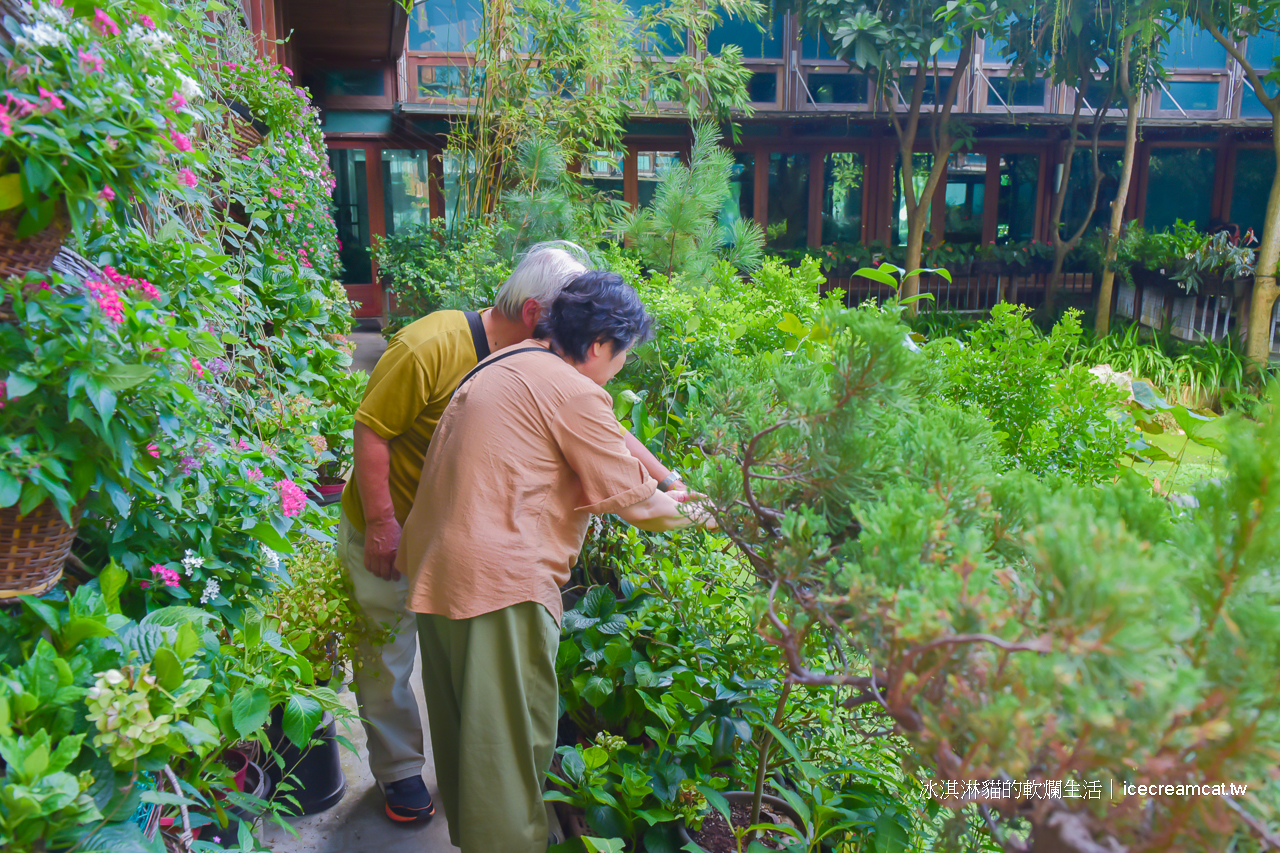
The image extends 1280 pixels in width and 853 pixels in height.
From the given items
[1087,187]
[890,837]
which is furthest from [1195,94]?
[890,837]

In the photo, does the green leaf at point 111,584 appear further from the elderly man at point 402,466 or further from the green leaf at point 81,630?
the elderly man at point 402,466

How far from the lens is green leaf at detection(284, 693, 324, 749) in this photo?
1645mm

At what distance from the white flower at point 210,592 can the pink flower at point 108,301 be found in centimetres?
64

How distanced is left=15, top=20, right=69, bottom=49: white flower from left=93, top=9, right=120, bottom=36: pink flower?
0.23ft

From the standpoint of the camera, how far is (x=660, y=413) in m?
2.98

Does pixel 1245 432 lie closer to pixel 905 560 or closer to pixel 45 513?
pixel 905 560

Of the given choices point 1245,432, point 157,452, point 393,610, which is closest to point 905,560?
point 1245,432

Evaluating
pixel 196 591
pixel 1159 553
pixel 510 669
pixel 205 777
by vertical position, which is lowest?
pixel 205 777

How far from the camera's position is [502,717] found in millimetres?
1762

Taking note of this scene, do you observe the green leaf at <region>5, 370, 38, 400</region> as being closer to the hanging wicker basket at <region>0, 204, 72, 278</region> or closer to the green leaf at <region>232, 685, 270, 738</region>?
the hanging wicker basket at <region>0, 204, 72, 278</region>

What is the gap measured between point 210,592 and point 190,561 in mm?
80

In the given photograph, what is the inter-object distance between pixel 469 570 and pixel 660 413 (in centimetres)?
141

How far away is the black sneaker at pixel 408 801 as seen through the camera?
2.26 metres

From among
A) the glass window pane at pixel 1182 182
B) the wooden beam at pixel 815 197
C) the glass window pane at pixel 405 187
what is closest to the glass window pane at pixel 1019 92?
the glass window pane at pixel 1182 182
